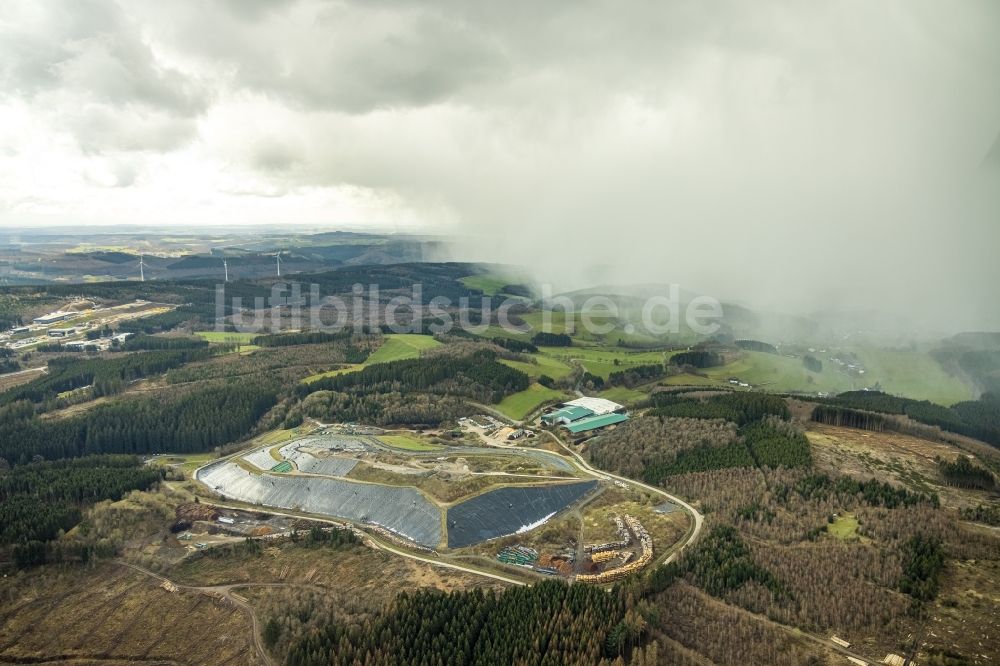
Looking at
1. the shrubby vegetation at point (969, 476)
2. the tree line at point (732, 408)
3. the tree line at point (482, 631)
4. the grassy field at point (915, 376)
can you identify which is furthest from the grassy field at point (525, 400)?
the grassy field at point (915, 376)

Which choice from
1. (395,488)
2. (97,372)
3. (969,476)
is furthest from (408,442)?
(97,372)

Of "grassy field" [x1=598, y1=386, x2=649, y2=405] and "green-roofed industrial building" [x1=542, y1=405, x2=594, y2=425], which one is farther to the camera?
"grassy field" [x1=598, y1=386, x2=649, y2=405]

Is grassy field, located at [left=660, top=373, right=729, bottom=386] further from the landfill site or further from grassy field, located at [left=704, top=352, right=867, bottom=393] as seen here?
the landfill site

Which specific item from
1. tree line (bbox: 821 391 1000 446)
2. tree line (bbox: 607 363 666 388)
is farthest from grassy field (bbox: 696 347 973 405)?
tree line (bbox: 607 363 666 388)

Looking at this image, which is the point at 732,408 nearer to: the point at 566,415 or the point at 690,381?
the point at 566,415

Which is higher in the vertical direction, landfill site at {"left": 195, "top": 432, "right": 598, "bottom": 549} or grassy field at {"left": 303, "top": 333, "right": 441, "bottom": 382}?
grassy field at {"left": 303, "top": 333, "right": 441, "bottom": 382}

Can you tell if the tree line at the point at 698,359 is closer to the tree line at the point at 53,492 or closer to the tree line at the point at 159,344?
the tree line at the point at 53,492

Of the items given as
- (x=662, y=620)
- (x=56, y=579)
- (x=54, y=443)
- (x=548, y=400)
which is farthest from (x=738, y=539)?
(x=54, y=443)
